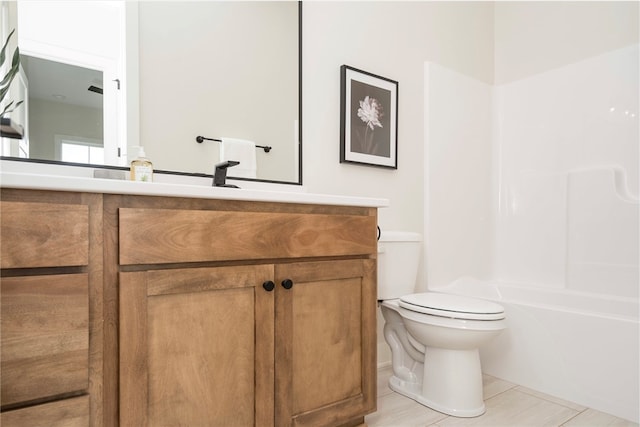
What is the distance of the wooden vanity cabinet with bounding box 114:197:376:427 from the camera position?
922 mm

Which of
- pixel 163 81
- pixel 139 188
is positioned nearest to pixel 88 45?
pixel 163 81

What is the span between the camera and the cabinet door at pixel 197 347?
911mm

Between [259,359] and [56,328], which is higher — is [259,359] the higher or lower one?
the lower one

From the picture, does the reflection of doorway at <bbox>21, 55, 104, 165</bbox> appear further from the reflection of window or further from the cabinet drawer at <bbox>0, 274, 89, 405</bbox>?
the cabinet drawer at <bbox>0, 274, 89, 405</bbox>

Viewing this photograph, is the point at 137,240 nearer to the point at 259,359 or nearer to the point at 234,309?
A: the point at 234,309

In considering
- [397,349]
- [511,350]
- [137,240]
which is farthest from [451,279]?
[137,240]

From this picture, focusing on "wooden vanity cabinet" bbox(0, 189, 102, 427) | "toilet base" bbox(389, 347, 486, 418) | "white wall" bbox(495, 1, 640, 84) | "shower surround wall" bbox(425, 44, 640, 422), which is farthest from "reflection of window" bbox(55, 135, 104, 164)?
"white wall" bbox(495, 1, 640, 84)

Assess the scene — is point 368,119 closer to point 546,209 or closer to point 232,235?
point 232,235

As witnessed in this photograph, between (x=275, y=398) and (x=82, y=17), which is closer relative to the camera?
(x=275, y=398)

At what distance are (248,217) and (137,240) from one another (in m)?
0.30

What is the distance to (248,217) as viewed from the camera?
109cm

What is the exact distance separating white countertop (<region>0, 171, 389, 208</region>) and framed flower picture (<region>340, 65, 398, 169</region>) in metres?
0.75

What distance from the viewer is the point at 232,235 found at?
1.06 m

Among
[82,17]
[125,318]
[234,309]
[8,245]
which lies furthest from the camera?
[82,17]
